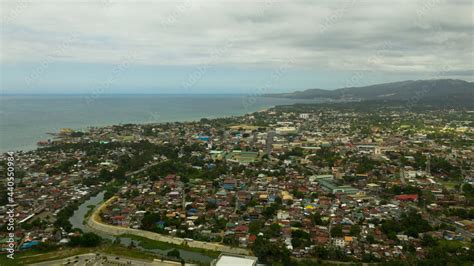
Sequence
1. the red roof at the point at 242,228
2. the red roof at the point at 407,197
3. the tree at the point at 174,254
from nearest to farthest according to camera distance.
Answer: the tree at the point at 174,254 < the red roof at the point at 242,228 < the red roof at the point at 407,197

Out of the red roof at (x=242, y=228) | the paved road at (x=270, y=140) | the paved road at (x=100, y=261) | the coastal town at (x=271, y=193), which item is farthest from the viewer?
the paved road at (x=270, y=140)

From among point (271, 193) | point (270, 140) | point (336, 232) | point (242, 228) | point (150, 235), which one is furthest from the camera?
point (270, 140)

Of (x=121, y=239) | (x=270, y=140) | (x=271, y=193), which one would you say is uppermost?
(x=270, y=140)

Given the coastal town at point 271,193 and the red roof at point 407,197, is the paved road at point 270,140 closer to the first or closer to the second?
the coastal town at point 271,193

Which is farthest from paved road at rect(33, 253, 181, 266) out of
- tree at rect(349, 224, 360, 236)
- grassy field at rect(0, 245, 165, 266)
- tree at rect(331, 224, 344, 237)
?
tree at rect(349, 224, 360, 236)

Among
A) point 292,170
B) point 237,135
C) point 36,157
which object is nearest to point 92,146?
point 36,157

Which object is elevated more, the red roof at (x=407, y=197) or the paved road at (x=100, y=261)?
the red roof at (x=407, y=197)

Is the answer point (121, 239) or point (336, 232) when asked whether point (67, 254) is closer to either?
point (121, 239)

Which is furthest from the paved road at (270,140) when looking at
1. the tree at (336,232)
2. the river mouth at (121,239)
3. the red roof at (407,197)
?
the tree at (336,232)

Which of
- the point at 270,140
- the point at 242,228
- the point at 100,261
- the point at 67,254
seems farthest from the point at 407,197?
the point at 270,140
